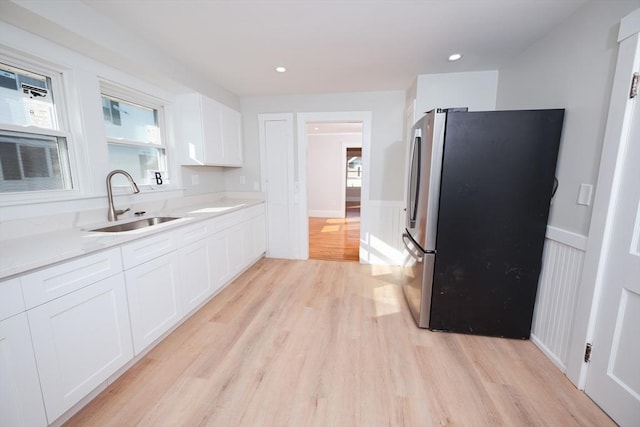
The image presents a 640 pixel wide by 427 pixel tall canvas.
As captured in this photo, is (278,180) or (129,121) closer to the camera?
(129,121)

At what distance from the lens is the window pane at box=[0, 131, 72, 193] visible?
1.52 metres

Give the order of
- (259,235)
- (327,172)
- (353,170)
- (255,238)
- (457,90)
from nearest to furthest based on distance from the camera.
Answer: (457,90)
(255,238)
(259,235)
(327,172)
(353,170)

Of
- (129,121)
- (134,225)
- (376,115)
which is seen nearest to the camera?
(134,225)

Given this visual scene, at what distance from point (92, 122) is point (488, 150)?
116 inches

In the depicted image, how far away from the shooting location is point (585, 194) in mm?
1487

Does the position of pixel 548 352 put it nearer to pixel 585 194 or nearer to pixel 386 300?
pixel 585 194

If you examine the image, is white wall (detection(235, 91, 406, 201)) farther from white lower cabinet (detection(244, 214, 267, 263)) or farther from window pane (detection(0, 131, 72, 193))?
window pane (detection(0, 131, 72, 193))

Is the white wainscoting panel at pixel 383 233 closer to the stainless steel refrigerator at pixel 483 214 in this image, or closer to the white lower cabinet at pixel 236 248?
the stainless steel refrigerator at pixel 483 214

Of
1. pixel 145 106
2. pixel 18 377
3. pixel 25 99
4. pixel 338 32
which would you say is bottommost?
pixel 18 377

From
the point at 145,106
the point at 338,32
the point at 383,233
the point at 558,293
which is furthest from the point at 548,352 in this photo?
the point at 145,106

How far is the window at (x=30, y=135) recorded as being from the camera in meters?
1.52

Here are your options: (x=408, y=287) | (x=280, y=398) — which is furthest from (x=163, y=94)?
(x=408, y=287)

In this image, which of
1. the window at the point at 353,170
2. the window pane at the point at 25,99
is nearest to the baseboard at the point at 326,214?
the window at the point at 353,170

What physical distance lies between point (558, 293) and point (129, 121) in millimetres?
3783
